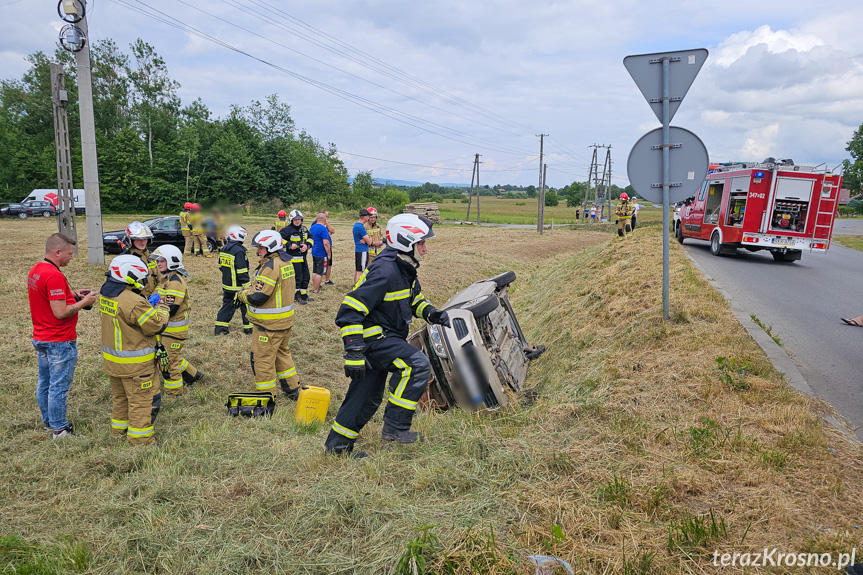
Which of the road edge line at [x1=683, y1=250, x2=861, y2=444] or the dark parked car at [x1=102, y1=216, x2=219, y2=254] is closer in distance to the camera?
the road edge line at [x1=683, y1=250, x2=861, y2=444]

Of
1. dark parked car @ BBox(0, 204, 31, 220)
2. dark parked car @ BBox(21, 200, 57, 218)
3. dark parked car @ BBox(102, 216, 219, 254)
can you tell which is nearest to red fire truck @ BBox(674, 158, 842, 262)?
dark parked car @ BBox(102, 216, 219, 254)

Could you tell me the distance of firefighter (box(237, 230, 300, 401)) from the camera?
5.79 meters

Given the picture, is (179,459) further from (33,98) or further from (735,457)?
(33,98)

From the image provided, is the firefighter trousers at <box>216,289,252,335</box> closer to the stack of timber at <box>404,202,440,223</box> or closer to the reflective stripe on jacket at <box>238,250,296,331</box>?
the reflective stripe on jacket at <box>238,250,296,331</box>

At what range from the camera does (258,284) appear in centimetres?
579

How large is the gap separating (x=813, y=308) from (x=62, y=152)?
16389 mm

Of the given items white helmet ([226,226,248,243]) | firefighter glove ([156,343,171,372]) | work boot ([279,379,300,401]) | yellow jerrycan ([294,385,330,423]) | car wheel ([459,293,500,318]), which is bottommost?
work boot ([279,379,300,401])

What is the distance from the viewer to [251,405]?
554 cm

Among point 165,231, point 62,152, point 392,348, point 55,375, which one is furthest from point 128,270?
point 165,231

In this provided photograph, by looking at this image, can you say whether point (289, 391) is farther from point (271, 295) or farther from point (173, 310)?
point (173, 310)

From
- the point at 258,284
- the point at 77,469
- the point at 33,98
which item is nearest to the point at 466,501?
the point at 77,469

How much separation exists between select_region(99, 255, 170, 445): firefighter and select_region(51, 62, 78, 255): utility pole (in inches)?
419

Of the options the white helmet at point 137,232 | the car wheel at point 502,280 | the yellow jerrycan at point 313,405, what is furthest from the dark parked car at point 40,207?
the yellow jerrycan at point 313,405

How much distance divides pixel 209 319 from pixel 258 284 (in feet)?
12.9
